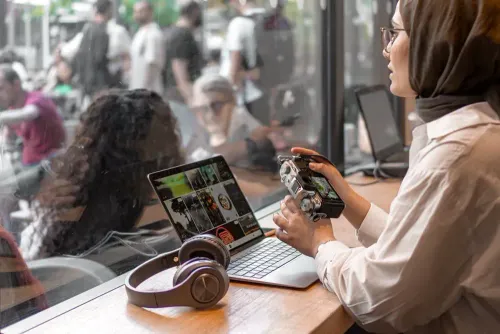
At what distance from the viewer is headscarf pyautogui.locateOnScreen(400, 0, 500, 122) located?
3.95 feet

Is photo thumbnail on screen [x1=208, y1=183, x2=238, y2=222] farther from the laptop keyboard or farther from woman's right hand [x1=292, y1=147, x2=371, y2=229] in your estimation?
woman's right hand [x1=292, y1=147, x2=371, y2=229]

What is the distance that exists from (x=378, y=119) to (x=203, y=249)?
5.59ft

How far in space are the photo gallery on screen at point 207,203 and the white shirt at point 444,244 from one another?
0.43 meters

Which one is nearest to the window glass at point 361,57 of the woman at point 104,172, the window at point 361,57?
the window at point 361,57

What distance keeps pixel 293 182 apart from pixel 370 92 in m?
1.55

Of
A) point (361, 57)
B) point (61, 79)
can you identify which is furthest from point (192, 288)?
point (361, 57)

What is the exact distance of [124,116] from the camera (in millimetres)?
2148

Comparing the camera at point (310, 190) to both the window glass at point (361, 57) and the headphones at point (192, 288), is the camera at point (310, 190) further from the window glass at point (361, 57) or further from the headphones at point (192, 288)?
the window glass at point (361, 57)

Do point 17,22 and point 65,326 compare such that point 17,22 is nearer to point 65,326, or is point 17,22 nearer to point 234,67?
point 234,67

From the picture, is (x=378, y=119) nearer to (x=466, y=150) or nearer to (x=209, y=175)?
(x=209, y=175)

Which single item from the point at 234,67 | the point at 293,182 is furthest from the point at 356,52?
the point at 293,182

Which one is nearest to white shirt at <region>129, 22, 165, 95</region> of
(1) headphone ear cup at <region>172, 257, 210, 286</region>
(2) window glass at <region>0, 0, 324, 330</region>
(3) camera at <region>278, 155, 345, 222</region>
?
(2) window glass at <region>0, 0, 324, 330</region>

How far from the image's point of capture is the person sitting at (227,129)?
2.82 meters

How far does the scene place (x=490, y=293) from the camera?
1.24 meters
